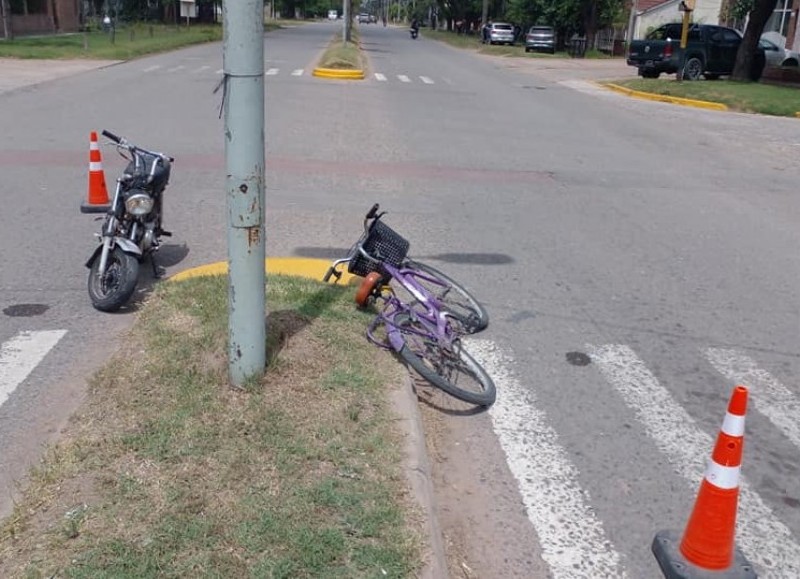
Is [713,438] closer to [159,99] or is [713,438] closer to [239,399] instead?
[239,399]

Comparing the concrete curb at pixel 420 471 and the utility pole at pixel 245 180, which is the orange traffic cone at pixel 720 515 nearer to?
the concrete curb at pixel 420 471

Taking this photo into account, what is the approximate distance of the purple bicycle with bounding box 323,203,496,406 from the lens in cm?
477

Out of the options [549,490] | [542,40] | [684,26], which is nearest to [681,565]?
[549,490]

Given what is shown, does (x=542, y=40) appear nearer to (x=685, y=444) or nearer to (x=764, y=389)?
(x=764, y=389)

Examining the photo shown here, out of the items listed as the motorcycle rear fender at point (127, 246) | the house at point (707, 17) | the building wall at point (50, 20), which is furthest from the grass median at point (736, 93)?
the building wall at point (50, 20)

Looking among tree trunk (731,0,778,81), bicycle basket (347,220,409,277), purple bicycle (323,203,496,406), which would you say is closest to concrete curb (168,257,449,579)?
purple bicycle (323,203,496,406)

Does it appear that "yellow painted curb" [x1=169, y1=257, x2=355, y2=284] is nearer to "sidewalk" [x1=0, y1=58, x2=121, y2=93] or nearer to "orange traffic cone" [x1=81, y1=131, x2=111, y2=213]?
"orange traffic cone" [x1=81, y1=131, x2=111, y2=213]

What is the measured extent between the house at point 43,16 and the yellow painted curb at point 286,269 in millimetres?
42722

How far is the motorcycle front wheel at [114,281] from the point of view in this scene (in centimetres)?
575

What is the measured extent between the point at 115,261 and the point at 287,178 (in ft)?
15.3

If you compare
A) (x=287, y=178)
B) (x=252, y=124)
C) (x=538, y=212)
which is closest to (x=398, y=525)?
(x=252, y=124)

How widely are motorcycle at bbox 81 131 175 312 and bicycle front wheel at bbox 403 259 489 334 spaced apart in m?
1.99

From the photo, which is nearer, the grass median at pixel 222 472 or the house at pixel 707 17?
the grass median at pixel 222 472

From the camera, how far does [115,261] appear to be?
589 cm
